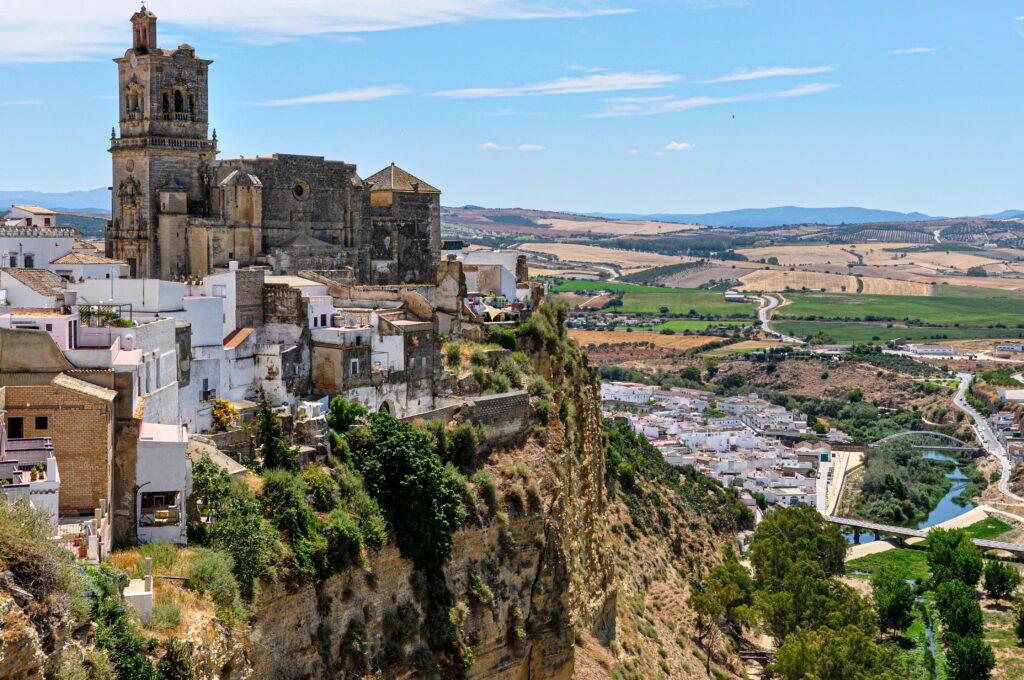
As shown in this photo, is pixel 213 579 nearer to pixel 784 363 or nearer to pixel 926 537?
Result: pixel 926 537

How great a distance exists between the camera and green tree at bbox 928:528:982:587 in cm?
6762

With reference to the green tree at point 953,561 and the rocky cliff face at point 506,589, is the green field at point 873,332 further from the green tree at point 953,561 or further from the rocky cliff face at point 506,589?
the rocky cliff face at point 506,589

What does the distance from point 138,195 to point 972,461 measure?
84869 mm

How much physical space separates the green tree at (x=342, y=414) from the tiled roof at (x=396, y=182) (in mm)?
14454

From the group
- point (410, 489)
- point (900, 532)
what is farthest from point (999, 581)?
point (410, 489)

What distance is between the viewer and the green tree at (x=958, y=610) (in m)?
59.2

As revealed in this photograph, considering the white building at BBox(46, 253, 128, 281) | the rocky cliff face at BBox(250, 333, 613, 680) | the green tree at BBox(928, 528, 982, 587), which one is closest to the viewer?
the rocky cliff face at BBox(250, 333, 613, 680)

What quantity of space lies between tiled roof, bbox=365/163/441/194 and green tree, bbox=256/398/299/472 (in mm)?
17517

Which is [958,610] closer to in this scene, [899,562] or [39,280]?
[899,562]

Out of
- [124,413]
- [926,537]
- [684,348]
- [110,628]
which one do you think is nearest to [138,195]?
[124,413]

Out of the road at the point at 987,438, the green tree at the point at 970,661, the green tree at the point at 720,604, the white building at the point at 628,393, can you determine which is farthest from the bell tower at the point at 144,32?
the white building at the point at 628,393

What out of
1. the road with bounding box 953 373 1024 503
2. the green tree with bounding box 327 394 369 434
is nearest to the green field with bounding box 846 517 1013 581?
the road with bounding box 953 373 1024 503

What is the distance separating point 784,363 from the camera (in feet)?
480

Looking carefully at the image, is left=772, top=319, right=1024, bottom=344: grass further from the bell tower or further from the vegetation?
the bell tower
